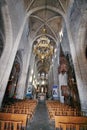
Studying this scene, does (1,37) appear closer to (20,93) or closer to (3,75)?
(3,75)

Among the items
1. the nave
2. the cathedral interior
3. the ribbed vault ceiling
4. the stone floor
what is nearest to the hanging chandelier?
the cathedral interior

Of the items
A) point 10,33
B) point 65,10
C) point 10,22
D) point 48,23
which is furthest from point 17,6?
point 48,23

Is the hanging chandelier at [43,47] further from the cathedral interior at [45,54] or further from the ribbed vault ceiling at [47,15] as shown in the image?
the ribbed vault ceiling at [47,15]

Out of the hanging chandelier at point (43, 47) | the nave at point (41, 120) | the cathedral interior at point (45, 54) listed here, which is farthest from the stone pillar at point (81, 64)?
the hanging chandelier at point (43, 47)

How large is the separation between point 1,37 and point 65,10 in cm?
959

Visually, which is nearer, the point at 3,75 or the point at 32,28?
the point at 3,75

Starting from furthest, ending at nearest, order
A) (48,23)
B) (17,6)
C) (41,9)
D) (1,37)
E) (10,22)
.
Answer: (48,23)
(41,9)
(1,37)
(17,6)
(10,22)

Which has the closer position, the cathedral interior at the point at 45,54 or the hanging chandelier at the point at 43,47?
the cathedral interior at the point at 45,54

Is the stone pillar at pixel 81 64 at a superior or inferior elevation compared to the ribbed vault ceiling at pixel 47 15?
inferior

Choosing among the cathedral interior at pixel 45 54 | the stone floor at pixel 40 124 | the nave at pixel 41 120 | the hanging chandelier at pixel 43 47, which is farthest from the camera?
the hanging chandelier at pixel 43 47

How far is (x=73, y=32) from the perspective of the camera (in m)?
13.2

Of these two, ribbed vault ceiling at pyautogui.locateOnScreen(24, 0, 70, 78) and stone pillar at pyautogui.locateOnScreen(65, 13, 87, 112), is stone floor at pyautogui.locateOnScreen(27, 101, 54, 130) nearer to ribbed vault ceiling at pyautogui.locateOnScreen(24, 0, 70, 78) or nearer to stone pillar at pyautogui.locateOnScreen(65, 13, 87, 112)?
stone pillar at pyautogui.locateOnScreen(65, 13, 87, 112)

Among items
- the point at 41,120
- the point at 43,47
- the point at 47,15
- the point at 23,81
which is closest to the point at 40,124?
the point at 41,120

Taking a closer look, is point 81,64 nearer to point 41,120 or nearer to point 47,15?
point 41,120
